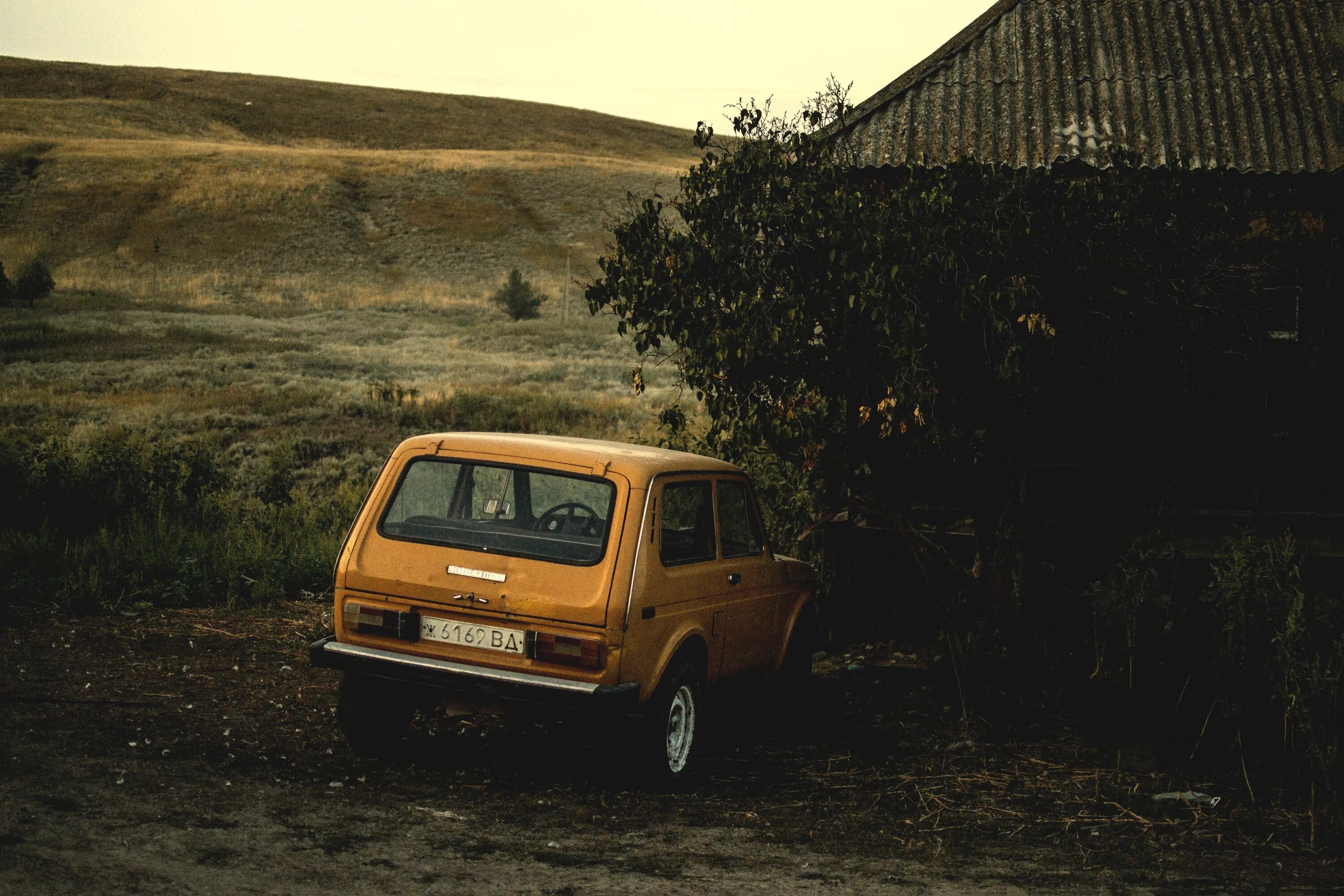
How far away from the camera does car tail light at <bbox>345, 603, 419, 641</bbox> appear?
556 cm

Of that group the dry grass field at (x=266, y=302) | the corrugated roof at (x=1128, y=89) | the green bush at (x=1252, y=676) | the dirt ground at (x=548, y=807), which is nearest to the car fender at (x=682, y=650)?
the dirt ground at (x=548, y=807)

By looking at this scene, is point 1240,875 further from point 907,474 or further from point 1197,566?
point 1197,566

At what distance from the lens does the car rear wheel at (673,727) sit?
556cm

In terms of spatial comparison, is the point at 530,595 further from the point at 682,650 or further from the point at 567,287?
the point at 567,287

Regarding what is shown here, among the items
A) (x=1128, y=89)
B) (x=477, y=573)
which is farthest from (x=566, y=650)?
(x=1128, y=89)

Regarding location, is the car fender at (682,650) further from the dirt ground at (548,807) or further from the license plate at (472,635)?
the license plate at (472,635)

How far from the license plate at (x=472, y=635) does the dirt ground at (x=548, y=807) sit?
70 cm

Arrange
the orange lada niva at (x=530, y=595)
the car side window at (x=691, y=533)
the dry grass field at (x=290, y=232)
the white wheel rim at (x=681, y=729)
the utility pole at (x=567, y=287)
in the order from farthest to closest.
→ 1. the utility pole at (x=567, y=287)
2. the dry grass field at (x=290, y=232)
3. the car side window at (x=691, y=533)
4. the white wheel rim at (x=681, y=729)
5. the orange lada niva at (x=530, y=595)

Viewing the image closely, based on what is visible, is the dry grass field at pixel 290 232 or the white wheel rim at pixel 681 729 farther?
the dry grass field at pixel 290 232

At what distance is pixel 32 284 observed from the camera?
142ft

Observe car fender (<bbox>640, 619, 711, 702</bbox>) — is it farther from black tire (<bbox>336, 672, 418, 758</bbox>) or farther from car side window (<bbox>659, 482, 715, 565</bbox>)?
black tire (<bbox>336, 672, 418, 758</bbox>)

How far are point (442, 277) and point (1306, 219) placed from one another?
54589 millimetres

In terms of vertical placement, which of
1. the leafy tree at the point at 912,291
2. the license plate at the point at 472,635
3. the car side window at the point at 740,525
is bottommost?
the license plate at the point at 472,635

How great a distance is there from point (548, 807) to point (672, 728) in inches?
28.7
